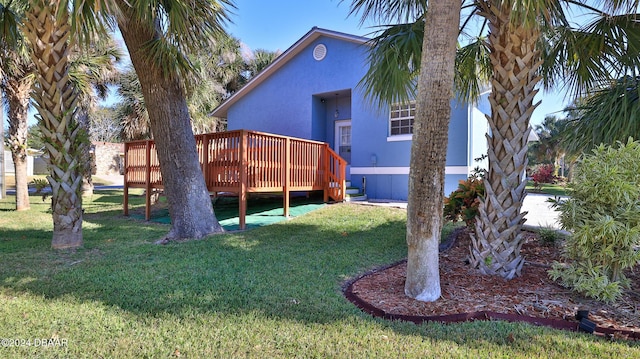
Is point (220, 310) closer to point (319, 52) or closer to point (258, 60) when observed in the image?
point (319, 52)

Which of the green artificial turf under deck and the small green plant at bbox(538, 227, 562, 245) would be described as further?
the green artificial turf under deck

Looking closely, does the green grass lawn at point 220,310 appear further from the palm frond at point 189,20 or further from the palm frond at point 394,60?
the palm frond at point 189,20

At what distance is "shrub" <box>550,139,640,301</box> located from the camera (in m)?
3.35

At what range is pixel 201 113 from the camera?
15.5 metres

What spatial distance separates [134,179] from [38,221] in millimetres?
2436

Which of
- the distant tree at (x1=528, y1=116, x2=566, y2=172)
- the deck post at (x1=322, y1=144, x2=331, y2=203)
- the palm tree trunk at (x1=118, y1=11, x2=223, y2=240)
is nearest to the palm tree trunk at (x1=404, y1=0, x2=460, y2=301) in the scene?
the palm tree trunk at (x1=118, y1=11, x2=223, y2=240)

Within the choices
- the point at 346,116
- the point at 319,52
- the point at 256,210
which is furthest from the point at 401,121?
the point at 256,210

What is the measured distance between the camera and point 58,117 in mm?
5273

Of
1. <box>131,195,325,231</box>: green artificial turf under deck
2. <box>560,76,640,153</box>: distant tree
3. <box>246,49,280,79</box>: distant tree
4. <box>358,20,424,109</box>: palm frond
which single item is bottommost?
<box>131,195,325,231</box>: green artificial turf under deck

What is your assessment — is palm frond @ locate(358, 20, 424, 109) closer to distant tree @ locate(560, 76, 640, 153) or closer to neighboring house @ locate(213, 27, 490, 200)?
distant tree @ locate(560, 76, 640, 153)

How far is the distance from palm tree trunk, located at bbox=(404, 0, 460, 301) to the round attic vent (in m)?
9.74

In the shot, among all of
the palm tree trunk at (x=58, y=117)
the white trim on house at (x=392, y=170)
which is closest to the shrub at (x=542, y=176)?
the white trim on house at (x=392, y=170)

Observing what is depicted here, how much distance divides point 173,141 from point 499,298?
18.6 feet

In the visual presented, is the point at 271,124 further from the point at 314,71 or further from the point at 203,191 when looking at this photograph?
the point at 203,191
